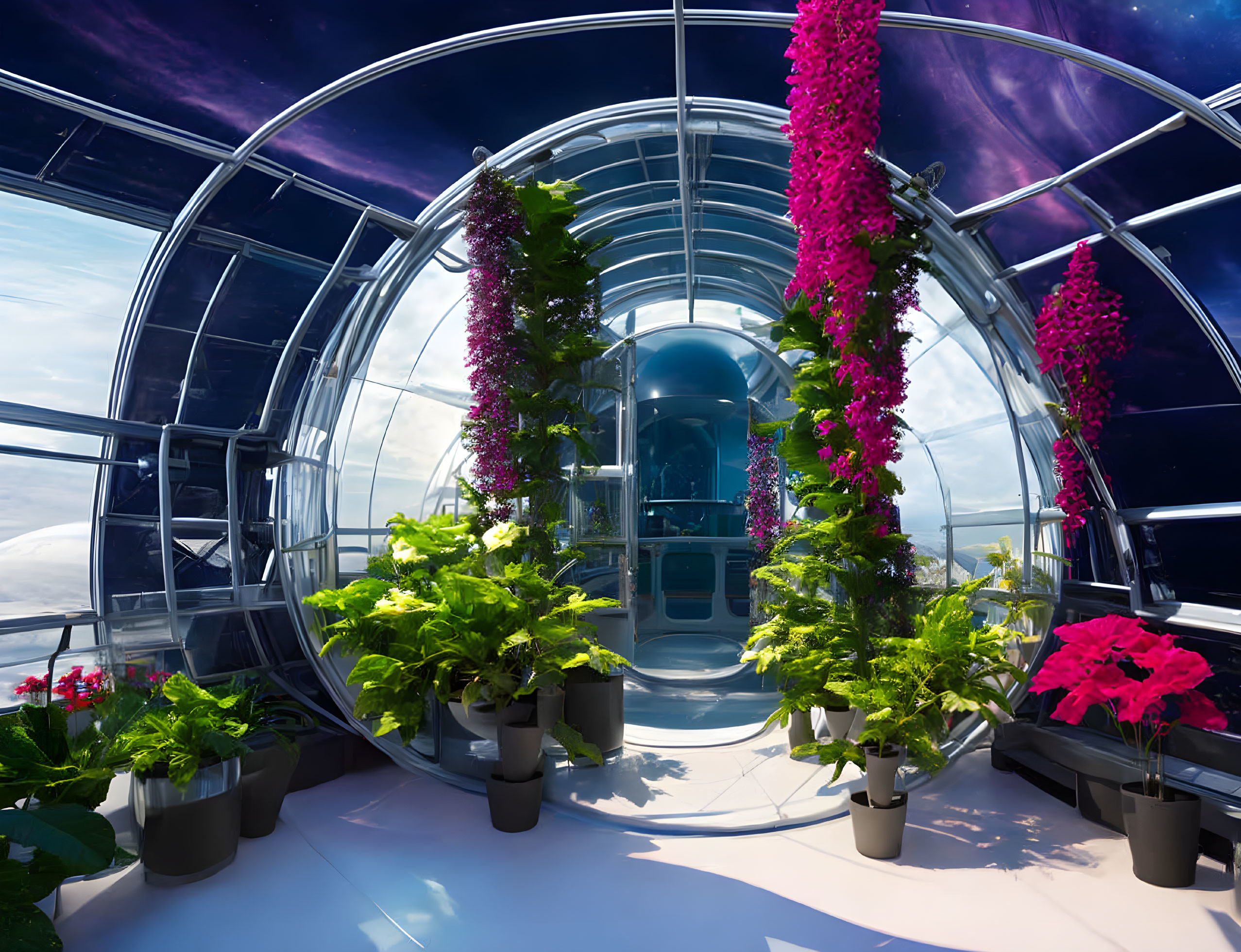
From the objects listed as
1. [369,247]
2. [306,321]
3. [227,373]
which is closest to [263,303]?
[227,373]

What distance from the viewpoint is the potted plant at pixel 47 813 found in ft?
7.78

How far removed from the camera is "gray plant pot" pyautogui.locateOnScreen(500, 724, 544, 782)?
4.02 metres

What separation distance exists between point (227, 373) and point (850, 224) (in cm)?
551

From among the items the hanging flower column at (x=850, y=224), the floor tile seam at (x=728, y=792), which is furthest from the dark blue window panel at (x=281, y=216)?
the floor tile seam at (x=728, y=792)

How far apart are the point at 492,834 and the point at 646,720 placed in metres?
2.60

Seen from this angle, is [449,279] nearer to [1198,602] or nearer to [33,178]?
[33,178]

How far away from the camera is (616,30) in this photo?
4.45 metres

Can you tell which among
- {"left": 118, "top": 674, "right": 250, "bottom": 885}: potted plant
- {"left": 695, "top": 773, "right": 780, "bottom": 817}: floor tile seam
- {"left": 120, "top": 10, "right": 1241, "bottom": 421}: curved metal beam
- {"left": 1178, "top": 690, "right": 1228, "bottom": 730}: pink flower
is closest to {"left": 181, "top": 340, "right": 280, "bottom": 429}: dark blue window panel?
{"left": 120, "top": 10, "right": 1241, "bottom": 421}: curved metal beam

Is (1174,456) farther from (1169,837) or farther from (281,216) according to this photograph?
(281,216)

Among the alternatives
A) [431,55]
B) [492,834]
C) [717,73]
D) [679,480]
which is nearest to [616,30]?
[717,73]

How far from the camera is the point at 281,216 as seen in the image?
5473 mm

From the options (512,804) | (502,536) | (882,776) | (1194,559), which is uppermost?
(502,536)

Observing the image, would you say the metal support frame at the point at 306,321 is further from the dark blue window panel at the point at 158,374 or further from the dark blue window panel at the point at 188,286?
the dark blue window panel at the point at 158,374

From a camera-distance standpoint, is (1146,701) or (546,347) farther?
(546,347)
